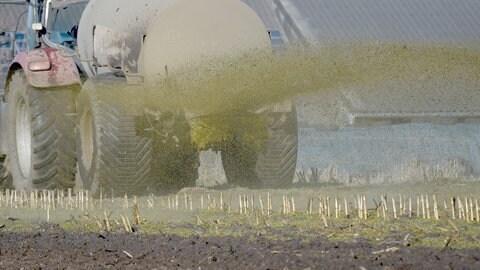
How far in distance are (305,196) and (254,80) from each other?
1411 millimetres

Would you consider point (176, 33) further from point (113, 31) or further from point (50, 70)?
point (50, 70)

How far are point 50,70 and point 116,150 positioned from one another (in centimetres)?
159

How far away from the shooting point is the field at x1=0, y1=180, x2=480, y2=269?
733cm

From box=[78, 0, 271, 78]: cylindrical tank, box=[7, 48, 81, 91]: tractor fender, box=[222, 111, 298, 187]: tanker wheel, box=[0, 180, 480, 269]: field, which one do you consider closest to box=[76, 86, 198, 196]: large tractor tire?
box=[0, 180, 480, 269]: field

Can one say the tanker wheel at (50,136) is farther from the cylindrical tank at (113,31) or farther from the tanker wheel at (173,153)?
the tanker wheel at (173,153)

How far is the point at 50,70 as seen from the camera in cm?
1365

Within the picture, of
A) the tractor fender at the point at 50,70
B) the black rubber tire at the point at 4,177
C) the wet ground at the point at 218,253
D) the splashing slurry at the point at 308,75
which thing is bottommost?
the wet ground at the point at 218,253

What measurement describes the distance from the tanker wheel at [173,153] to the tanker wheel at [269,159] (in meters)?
0.52

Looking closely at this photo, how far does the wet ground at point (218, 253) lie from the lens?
6.98 meters

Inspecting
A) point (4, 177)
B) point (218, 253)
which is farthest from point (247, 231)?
point (4, 177)

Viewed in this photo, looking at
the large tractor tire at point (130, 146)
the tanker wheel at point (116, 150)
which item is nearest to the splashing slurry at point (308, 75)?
the large tractor tire at point (130, 146)

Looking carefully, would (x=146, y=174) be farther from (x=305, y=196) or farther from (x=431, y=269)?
(x=431, y=269)

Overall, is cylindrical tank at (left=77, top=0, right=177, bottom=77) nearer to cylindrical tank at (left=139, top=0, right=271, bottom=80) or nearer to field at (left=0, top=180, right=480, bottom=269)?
cylindrical tank at (left=139, top=0, right=271, bottom=80)

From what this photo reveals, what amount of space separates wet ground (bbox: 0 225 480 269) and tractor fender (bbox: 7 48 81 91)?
463 centimetres
